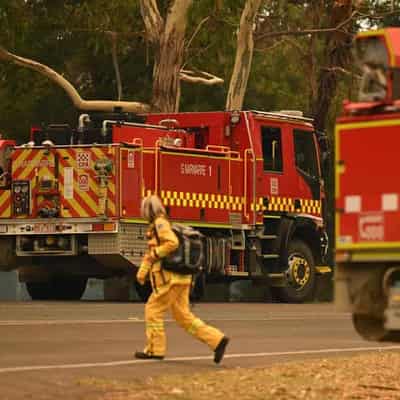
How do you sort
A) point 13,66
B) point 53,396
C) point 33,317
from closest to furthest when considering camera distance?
point 53,396 → point 33,317 → point 13,66

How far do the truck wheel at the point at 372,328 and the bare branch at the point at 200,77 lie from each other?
26494 mm

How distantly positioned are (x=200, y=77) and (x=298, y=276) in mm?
12179

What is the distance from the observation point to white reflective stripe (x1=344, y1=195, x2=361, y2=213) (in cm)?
1160

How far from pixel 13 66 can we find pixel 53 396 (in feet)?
91.4

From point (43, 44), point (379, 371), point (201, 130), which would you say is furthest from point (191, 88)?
point (379, 371)

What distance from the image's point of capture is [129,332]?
65.4 ft

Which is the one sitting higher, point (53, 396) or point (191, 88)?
point (191, 88)

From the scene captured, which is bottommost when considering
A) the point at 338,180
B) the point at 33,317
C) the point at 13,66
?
the point at 33,317

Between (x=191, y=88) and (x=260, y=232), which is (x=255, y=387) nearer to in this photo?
(x=260, y=232)

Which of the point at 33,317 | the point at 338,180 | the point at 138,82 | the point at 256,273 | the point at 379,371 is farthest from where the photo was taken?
the point at 138,82

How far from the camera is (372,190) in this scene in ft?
37.7

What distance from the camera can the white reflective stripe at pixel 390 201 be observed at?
11383 mm

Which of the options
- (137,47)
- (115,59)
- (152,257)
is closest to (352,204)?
(152,257)

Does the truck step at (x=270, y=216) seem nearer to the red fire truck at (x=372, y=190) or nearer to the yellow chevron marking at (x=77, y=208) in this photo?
the yellow chevron marking at (x=77, y=208)
